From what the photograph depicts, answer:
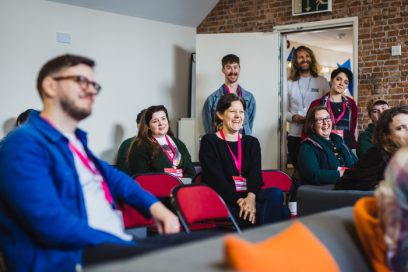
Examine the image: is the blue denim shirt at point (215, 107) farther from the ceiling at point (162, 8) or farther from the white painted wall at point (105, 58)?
the ceiling at point (162, 8)

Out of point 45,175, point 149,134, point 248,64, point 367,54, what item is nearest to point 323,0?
point 367,54

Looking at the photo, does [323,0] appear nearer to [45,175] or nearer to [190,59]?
[190,59]

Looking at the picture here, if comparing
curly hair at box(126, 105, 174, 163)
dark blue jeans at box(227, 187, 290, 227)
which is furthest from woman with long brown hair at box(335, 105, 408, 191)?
curly hair at box(126, 105, 174, 163)

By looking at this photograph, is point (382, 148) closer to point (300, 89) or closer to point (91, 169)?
point (91, 169)

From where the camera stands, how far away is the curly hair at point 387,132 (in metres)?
2.47

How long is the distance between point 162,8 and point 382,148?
178 inches

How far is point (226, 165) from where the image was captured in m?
3.13

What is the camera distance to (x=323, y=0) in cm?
580

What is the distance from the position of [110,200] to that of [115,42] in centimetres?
465

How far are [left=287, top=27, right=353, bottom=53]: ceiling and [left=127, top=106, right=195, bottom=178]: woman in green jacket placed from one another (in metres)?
5.36

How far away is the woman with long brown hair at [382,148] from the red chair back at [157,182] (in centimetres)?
128

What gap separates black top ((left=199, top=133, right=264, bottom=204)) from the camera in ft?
9.90

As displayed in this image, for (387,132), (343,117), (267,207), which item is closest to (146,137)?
(267,207)

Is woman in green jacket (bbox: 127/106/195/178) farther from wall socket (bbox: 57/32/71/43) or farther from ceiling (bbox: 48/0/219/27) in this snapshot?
ceiling (bbox: 48/0/219/27)
